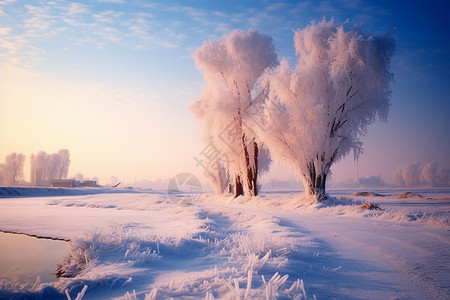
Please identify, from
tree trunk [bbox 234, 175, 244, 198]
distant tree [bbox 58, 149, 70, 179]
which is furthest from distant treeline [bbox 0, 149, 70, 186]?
tree trunk [bbox 234, 175, 244, 198]

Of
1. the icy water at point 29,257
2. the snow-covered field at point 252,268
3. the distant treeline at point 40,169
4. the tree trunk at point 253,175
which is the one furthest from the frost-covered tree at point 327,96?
the distant treeline at point 40,169

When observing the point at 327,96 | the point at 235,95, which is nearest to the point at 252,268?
the point at 327,96

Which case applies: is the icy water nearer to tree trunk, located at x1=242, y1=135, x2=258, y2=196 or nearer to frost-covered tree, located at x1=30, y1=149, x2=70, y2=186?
tree trunk, located at x1=242, y1=135, x2=258, y2=196

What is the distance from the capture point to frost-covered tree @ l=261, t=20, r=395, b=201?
10.4m

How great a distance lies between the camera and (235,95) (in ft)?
53.7

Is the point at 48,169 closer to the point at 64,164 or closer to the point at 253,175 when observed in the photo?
the point at 64,164

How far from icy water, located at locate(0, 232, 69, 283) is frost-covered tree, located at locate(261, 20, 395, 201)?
31.2ft

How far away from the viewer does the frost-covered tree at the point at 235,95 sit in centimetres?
1593

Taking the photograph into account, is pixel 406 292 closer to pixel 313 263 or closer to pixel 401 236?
pixel 313 263

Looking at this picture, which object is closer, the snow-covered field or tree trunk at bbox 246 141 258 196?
the snow-covered field

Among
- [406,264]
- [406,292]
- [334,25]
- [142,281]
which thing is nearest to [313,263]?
[406,292]

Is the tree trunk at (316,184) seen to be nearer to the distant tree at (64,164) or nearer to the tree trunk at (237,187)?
the tree trunk at (237,187)

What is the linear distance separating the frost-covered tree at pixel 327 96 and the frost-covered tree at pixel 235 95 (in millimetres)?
4406

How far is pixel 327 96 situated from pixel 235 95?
6.80 metres
